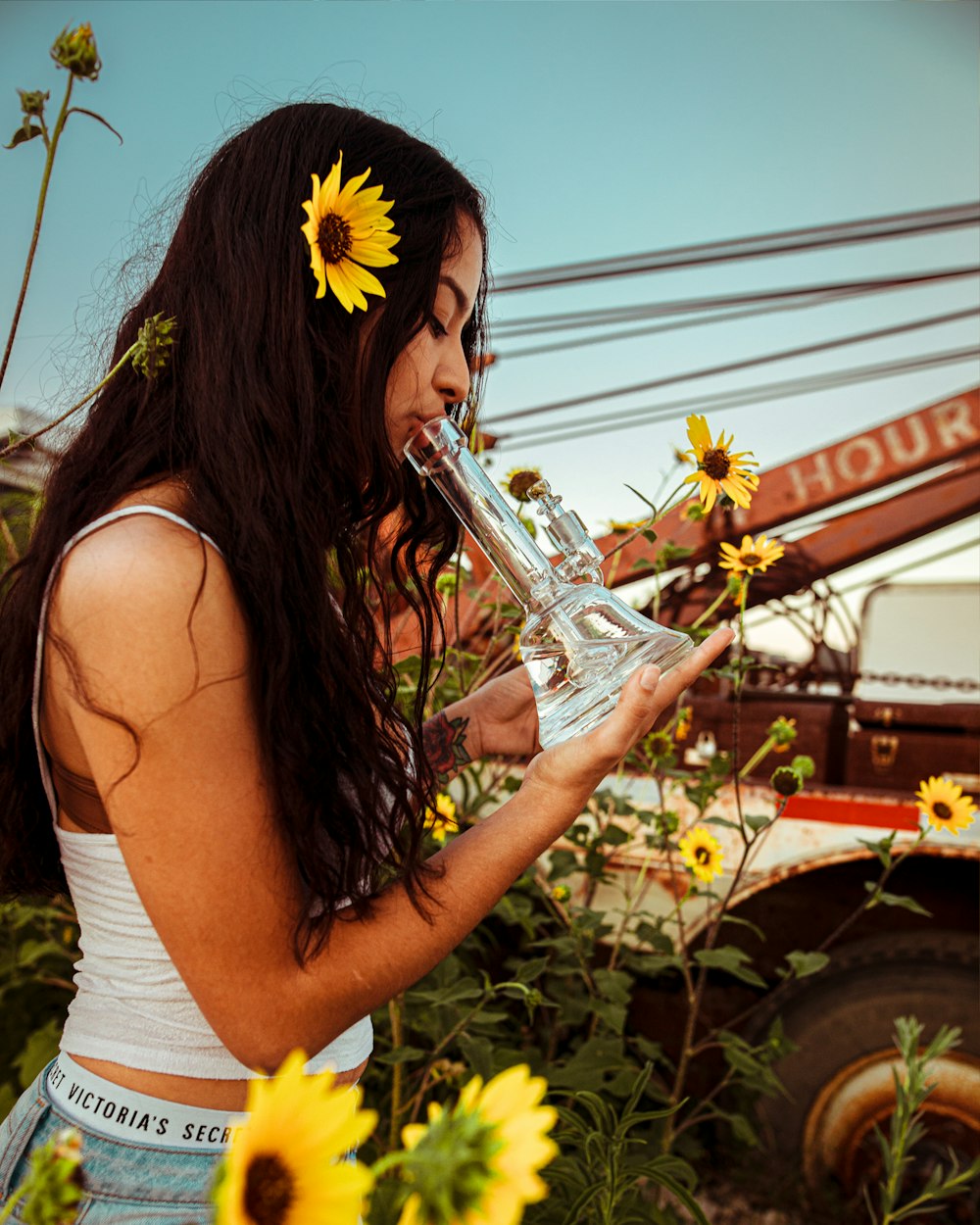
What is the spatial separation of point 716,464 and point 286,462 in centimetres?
59

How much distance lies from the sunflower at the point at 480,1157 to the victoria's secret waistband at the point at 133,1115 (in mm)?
527

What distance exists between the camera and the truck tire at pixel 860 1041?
204cm

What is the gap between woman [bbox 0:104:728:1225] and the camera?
0.66 meters

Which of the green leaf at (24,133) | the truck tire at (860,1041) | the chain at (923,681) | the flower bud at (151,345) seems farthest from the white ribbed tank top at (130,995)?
the chain at (923,681)

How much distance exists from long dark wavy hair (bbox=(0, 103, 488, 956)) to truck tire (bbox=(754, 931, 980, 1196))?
62.5 inches

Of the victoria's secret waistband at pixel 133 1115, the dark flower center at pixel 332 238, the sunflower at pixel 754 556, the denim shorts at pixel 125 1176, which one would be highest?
the dark flower center at pixel 332 238

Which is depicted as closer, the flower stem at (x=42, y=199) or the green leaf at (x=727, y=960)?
the flower stem at (x=42, y=199)

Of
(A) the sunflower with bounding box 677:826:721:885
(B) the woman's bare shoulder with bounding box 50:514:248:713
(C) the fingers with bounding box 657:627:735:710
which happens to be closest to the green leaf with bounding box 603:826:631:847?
(A) the sunflower with bounding box 677:826:721:885

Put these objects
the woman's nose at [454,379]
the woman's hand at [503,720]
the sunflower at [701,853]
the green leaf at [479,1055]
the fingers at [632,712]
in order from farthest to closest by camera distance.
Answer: the sunflower at [701,853], the green leaf at [479,1055], the woman's hand at [503,720], the woman's nose at [454,379], the fingers at [632,712]

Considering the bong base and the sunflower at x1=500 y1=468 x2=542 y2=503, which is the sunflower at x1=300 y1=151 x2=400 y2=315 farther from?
the sunflower at x1=500 y1=468 x2=542 y2=503

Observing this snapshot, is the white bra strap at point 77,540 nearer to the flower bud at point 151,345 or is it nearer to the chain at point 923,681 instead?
the flower bud at point 151,345

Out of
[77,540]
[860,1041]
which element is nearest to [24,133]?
[77,540]

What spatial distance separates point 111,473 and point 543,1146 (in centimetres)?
70

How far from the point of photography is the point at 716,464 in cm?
116
